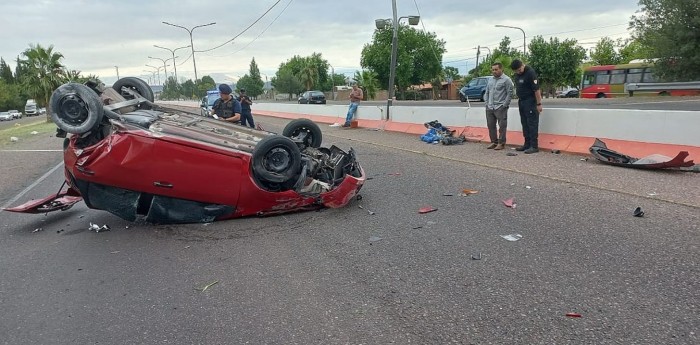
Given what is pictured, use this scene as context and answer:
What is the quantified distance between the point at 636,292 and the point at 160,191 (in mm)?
4240

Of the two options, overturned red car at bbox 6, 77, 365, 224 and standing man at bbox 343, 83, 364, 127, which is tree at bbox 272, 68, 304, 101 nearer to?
standing man at bbox 343, 83, 364, 127

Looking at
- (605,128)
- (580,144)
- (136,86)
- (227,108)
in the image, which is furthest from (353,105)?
(136,86)

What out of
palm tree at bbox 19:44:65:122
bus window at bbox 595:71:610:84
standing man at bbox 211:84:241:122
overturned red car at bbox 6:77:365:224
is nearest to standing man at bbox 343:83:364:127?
standing man at bbox 211:84:241:122

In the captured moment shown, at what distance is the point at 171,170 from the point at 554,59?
2134 inches

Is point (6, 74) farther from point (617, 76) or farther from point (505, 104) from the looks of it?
point (505, 104)

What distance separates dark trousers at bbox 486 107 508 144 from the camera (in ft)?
31.9

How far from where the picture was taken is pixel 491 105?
988cm

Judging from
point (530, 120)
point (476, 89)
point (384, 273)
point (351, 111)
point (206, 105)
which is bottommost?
point (384, 273)

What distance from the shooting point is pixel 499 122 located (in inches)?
390

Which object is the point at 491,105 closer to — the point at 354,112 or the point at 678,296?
the point at 678,296

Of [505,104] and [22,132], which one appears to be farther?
[22,132]

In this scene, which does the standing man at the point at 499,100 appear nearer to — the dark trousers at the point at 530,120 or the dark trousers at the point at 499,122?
the dark trousers at the point at 499,122

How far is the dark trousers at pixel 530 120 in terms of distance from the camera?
29.4 feet

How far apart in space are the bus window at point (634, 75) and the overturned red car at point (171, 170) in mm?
36313
